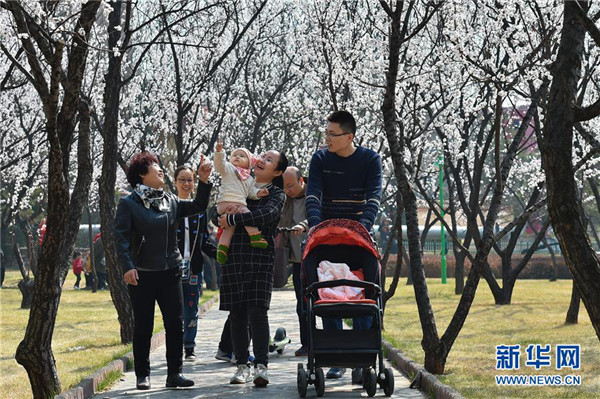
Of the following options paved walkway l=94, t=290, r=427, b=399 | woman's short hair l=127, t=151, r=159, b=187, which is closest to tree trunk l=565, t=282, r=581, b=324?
paved walkway l=94, t=290, r=427, b=399

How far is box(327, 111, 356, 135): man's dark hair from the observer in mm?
8383

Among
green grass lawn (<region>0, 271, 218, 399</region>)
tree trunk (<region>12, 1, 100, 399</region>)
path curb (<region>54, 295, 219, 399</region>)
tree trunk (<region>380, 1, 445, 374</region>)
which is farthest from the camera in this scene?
green grass lawn (<region>0, 271, 218, 399</region>)

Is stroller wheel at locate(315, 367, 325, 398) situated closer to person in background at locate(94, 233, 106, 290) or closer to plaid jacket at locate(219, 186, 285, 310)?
plaid jacket at locate(219, 186, 285, 310)

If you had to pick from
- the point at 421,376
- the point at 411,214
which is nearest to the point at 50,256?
the point at 421,376

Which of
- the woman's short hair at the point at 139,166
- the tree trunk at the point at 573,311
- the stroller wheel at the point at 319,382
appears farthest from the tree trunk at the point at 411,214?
the tree trunk at the point at 573,311

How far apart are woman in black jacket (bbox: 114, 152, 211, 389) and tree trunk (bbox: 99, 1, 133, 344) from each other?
4.41 meters

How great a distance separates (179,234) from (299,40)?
18.1 metres

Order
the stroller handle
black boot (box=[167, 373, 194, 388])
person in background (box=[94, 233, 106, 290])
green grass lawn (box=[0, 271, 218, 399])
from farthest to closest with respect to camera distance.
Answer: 1. person in background (box=[94, 233, 106, 290])
2. green grass lawn (box=[0, 271, 218, 399])
3. black boot (box=[167, 373, 194, 388])
4. the stroller handle

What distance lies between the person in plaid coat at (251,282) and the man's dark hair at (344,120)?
0.98m

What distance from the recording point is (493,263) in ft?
142

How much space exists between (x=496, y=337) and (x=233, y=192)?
272 inches

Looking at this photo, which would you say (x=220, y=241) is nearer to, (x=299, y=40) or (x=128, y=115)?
(x=299, y=40)

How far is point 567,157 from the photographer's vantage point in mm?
5871

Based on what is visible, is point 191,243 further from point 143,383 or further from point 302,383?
point 302,383
